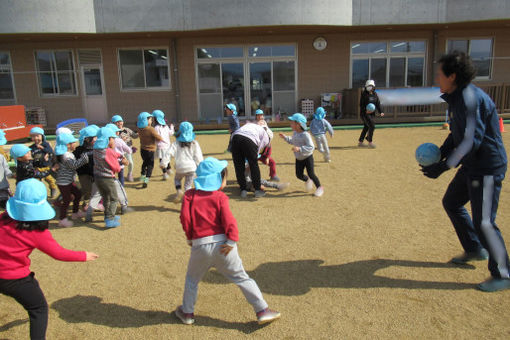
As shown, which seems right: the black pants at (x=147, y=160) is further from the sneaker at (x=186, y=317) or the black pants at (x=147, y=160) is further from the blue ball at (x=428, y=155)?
the blue ball at (x=428, y=155)

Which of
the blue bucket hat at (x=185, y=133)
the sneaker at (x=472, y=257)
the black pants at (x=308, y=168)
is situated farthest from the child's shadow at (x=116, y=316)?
the black pants at (x=308, y=168)

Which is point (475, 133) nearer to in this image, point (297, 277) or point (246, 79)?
point (297, 277)

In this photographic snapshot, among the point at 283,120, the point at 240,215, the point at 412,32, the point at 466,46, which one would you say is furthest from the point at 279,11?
the point at 240,215

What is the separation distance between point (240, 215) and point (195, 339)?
288 centimetres

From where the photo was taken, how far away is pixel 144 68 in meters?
16.6

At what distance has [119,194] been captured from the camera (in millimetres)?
5895

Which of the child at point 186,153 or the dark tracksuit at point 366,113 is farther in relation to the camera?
the dark tracksuit at point 366,113

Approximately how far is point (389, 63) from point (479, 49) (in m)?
3.91

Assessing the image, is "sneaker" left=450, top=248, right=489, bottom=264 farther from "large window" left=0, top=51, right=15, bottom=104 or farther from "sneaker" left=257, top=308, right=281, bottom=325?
"large window" left=0, top=51, right=15, bottom=104

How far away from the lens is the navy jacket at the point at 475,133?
3.26 metres

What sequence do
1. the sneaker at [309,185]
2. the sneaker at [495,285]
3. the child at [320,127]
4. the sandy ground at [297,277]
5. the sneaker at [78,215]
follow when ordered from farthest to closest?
the child at [320,127], the sneaker at [309,185], the sneaker at [78,215], the sneaker at [495,285], the sandy ground at [297,277]

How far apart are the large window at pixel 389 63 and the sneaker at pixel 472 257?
1399 centimetres

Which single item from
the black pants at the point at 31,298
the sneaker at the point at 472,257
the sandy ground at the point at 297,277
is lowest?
the sandy ground at the point at 297,277

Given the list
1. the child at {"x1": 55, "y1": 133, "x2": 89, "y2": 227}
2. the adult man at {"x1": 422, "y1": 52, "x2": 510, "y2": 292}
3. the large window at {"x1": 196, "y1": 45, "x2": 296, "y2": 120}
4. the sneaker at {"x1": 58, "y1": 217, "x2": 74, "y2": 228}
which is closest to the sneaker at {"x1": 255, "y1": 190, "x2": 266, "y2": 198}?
the child at {"x1": 55, "y1": 133, "x2": 89, "y2": 227}
